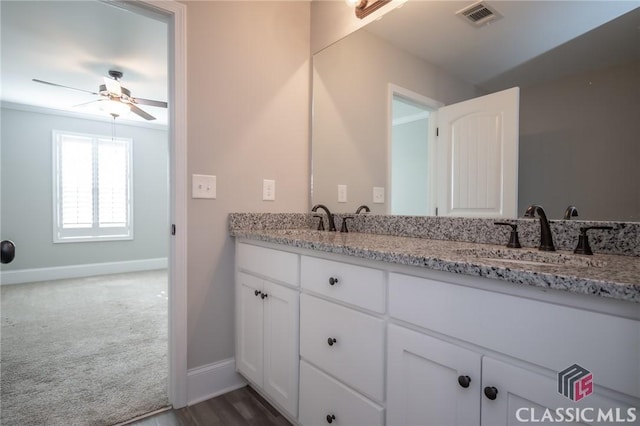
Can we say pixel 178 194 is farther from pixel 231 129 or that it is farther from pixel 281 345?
pixel 281 345

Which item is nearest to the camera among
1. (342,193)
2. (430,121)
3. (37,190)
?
(430,121)

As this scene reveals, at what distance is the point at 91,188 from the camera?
15.6 feet

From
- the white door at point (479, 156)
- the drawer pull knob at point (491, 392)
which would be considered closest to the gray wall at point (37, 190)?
Result: the white door at point (479, 156)

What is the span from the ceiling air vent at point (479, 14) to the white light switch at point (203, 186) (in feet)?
4.71

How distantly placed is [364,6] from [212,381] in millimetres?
2217

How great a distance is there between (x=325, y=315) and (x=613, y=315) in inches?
32.7

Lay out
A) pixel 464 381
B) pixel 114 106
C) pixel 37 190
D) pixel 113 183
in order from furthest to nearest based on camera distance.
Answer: pixel 113 183 < pixel 37 190 < pixel 114 106 < pixel 464 381

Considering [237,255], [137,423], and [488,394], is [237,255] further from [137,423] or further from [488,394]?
[488,394]

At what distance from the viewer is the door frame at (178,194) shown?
162 centimetres

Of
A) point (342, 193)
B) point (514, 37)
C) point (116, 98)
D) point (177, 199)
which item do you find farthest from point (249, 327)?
point (116, 98)

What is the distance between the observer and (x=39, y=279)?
4402 mm

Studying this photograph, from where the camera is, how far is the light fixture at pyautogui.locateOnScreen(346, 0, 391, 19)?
1719 millimetres

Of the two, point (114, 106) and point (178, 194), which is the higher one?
point (114, 106)

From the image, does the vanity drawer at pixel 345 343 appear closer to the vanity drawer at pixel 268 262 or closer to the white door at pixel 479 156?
the vanity drawer at pixel 268 262
